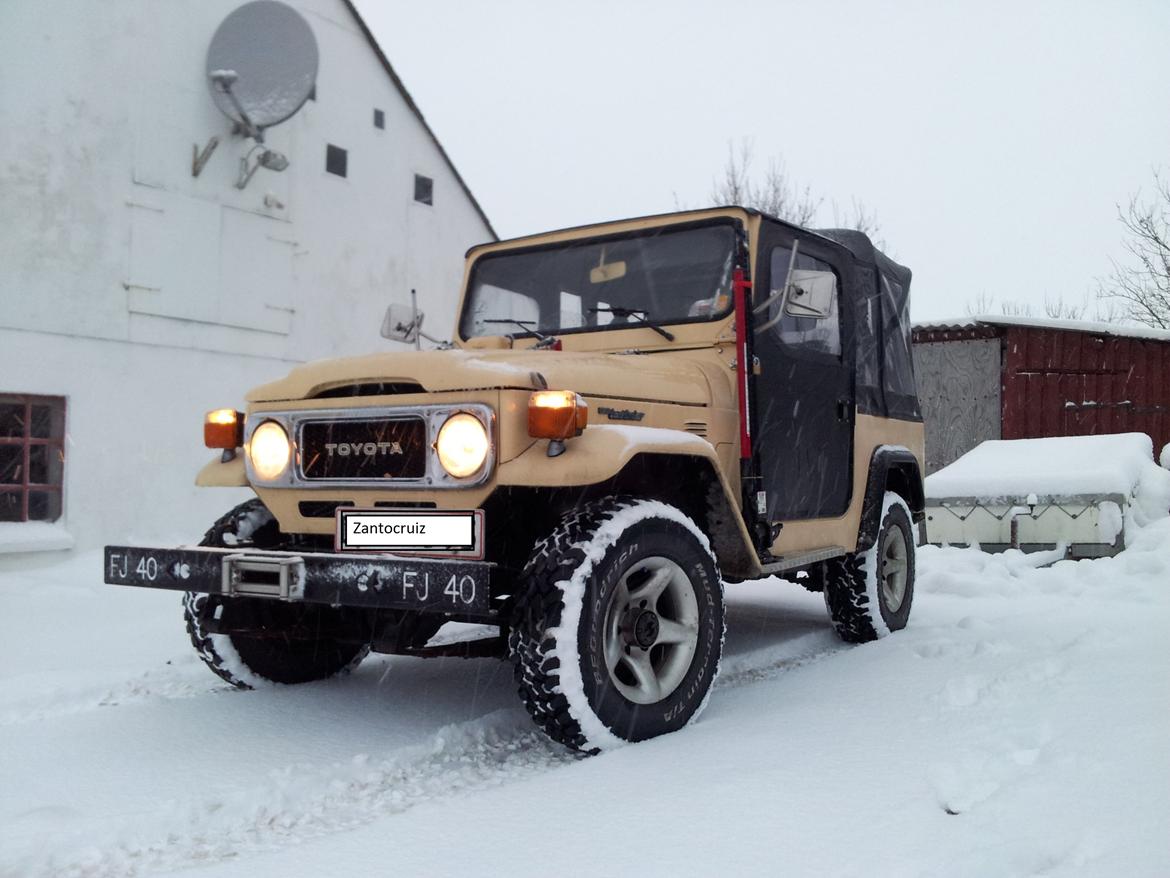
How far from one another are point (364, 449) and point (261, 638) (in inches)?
45.8

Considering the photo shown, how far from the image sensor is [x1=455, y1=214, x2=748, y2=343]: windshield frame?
15.9 feet

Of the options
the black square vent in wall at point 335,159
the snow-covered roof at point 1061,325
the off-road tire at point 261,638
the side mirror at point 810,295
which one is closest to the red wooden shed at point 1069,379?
the snow-covered roof at point 1061,325

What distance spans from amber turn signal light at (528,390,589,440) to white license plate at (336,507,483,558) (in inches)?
14.4

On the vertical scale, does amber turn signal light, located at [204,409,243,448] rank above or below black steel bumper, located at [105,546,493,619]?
above

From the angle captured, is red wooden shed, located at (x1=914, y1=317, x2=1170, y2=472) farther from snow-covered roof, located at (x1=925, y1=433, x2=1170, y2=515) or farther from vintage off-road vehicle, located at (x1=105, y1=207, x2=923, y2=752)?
vintage off-road vehicle, located at (x1=105, y1=207, x2=923, y2=752)

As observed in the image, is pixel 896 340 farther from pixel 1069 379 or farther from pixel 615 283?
pixel 1069 379

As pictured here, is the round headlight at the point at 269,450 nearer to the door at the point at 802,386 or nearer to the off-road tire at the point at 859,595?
the door at the point at 802,386

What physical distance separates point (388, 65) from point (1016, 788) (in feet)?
38.4

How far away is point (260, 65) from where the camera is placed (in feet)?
34.2

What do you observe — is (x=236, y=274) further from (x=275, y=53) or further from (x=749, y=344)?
(x=749, y=344)

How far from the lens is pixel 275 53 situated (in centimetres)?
1048

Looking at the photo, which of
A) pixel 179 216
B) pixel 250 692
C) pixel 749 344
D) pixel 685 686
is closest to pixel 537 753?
pixel 685 686

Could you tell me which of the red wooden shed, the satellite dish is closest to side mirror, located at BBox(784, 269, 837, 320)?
the satellite dish

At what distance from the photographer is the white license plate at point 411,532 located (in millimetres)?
3623
